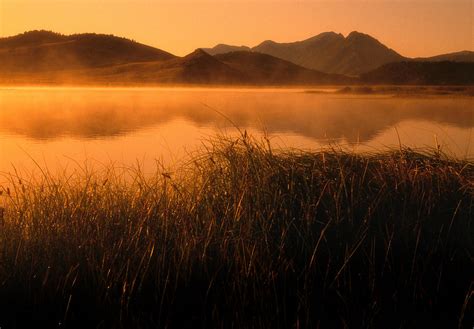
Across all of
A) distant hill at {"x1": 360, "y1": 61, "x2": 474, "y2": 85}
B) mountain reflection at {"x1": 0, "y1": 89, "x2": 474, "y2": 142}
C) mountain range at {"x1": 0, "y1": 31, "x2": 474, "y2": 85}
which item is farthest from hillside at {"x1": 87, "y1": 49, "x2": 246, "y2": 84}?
mountain reflection at {"x1": 0, "y1": 89, "x2": 474, "y2": 142}

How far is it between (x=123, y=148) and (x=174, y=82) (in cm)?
5736

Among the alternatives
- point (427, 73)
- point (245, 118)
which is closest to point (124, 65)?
point (427, 73)

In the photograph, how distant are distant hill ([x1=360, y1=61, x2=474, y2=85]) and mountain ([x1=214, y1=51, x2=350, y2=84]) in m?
31.8

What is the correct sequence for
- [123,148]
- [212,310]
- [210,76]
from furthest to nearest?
[210,76] → [123,148] → [212,310]

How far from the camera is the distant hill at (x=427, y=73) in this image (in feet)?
134

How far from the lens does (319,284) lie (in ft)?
13.6

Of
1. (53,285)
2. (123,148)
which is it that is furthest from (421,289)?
(123,148)


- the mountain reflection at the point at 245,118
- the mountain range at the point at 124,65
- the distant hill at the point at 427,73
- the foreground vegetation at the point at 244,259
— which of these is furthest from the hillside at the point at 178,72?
the foreground vegetation at the point at 244,259

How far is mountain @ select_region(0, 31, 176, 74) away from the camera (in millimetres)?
77250

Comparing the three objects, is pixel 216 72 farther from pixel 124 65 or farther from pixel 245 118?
pixel 245 118

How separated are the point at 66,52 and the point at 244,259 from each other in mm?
85554

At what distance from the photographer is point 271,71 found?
8088cm

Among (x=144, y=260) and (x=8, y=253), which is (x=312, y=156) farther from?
(x=8, y=253)

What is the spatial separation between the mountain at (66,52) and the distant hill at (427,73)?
43830 mm
